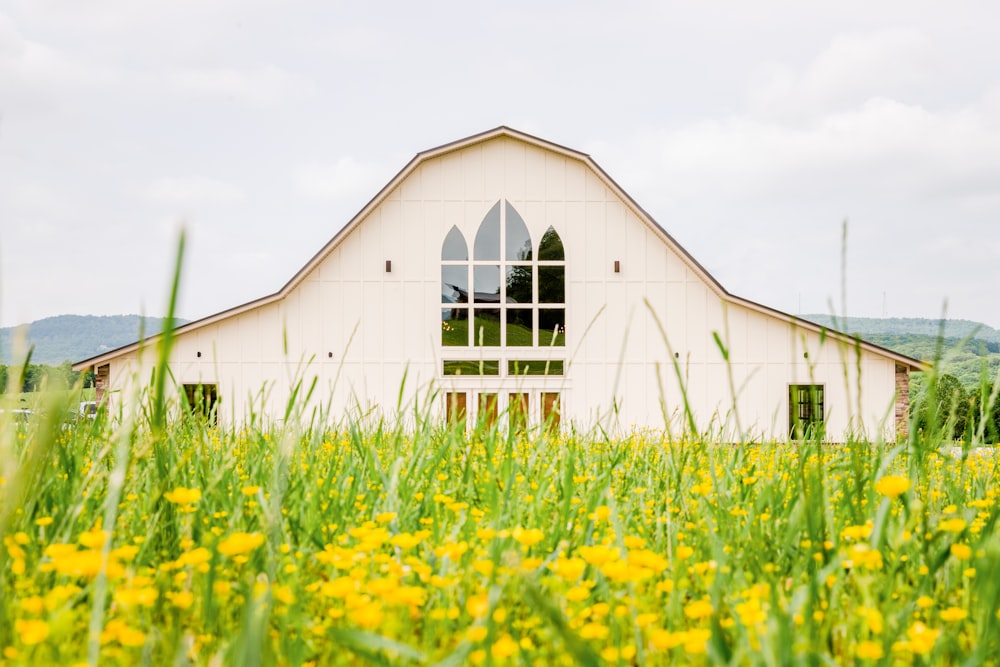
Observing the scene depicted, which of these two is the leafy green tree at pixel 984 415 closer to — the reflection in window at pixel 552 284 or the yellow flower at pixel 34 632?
the yellow flower at pixel 34 632

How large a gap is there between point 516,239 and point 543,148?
2.65 m

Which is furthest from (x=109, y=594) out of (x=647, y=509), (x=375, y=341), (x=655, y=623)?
(x=375, y=341)

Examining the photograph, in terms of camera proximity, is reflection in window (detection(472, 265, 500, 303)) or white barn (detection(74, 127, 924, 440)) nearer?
white barn (detection(74, 127, 924, 440))

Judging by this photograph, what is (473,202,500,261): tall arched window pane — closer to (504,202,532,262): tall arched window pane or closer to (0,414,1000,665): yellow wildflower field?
(504,202,532,262): tall arched window pane

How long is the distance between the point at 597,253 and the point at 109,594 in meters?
19.0

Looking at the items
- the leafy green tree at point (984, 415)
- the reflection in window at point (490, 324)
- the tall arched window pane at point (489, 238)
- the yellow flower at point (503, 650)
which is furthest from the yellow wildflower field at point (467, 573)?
the tall arched window pane at point (489, 238)

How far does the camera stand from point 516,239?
20.5m

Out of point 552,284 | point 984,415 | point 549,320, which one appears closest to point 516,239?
point 552,284

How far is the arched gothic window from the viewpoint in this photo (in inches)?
801

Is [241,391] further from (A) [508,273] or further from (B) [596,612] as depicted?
(B) [596,612]

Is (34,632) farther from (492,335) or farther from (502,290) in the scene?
(502,290)

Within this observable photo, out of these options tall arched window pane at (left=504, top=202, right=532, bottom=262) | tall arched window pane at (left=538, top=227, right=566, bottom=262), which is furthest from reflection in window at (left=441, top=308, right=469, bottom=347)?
tall arched window pane at (left=538, top=227, right=566, bottom=262)

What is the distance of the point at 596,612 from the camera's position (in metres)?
1.80

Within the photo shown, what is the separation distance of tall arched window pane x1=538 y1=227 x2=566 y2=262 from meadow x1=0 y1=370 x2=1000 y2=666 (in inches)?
681
